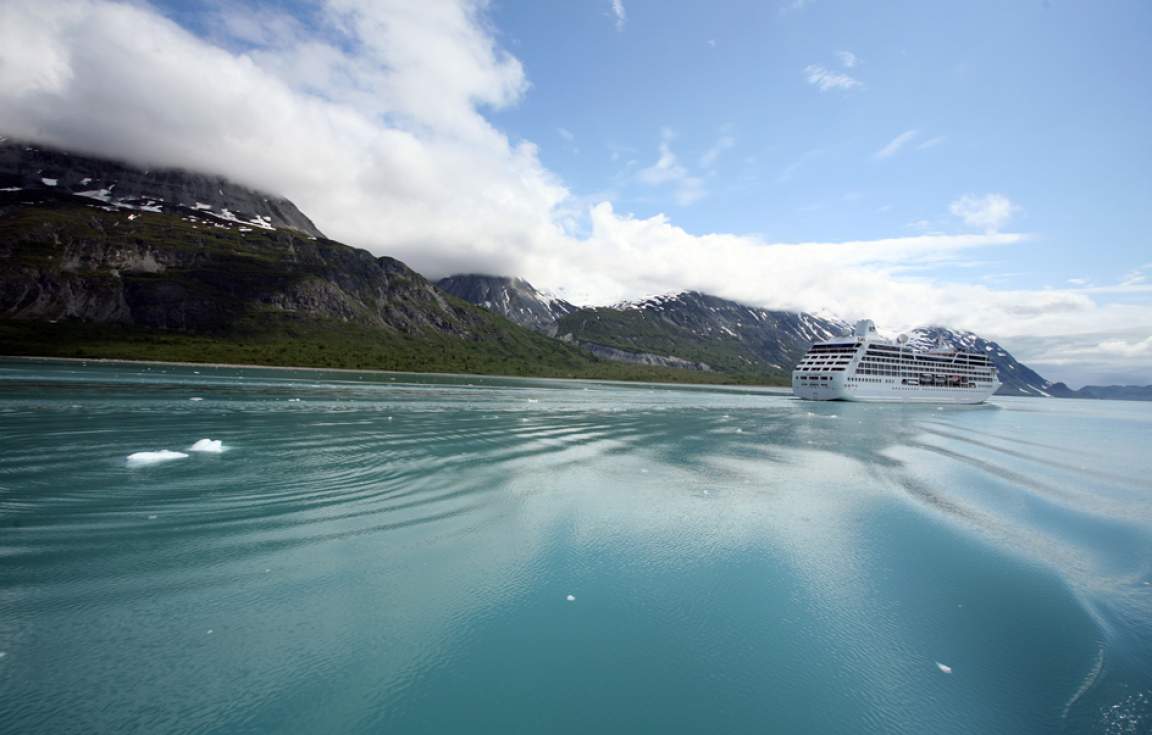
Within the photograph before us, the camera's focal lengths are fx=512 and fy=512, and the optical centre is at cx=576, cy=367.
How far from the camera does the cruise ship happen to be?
119 meters

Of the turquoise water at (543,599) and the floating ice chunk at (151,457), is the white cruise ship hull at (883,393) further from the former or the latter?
the floating ice chunk at (151,457)

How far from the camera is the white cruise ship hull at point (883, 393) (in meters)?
117

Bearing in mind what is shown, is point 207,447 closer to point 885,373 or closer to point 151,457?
point 151,457

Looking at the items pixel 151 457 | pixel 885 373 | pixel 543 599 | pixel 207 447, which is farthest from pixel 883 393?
pixel 151 457

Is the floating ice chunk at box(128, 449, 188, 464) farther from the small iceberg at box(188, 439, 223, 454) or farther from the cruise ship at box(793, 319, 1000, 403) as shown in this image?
the cruise ship at box(793, 319, 1000, 403)

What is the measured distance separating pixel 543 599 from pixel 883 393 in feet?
434

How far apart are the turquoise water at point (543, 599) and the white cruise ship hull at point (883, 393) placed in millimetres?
93740

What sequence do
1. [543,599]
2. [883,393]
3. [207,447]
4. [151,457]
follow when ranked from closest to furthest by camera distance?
[543,599] → [151,457] → [207,447] → [883,393]

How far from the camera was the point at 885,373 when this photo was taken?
123812 mm

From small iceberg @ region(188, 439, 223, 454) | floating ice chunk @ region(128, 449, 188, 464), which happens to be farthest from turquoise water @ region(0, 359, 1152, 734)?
small iceberg @ region(188, 439, 223, 454)

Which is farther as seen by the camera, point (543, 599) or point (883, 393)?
point (883, 393)

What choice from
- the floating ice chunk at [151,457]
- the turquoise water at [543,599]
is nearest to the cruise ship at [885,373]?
the turquoise water at [543,599]

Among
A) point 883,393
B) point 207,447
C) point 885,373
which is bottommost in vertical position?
point 207,447

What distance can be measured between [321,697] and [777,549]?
13776mm
